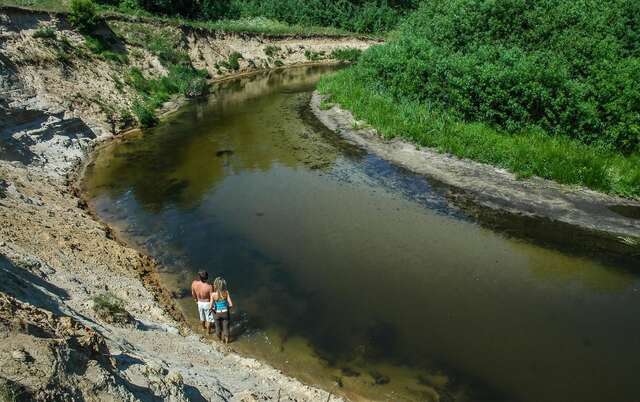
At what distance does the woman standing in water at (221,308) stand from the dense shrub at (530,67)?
63.9 feet

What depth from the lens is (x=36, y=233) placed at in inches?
591

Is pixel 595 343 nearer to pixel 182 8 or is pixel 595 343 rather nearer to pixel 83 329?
pixel 83 329

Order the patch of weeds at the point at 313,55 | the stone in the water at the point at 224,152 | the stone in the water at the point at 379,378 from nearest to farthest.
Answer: the stone in the water at the point at 379,378
the stone in the water at the point at 224,152
the patch of weeds at the point at 313,55

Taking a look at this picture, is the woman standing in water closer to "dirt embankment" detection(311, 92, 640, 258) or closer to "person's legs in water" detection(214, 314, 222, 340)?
"person's legs in water" detection(214, 314, 222, 340)

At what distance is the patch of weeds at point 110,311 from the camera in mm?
11711

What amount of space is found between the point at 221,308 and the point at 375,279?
17.0 feet

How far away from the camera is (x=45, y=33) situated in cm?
3322

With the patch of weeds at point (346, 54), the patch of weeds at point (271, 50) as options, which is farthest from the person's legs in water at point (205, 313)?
the patch of weeds at point (346, 54)

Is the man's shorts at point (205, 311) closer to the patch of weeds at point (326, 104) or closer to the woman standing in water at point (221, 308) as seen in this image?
the woman standing in water at point (221, 308)

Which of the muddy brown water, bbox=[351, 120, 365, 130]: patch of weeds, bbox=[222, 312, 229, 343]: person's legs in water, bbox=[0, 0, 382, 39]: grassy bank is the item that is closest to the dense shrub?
bbox=[351, 120, 365, 130]: patch of weeds

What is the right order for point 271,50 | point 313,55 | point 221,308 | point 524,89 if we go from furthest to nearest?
point 313,55 → point 271,50 → point 524,89 → point 221,308

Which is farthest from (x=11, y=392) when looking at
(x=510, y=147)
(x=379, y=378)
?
(x=510, y=147)

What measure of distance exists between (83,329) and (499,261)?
13130mm

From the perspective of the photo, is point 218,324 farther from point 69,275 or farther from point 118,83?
point 118,83
